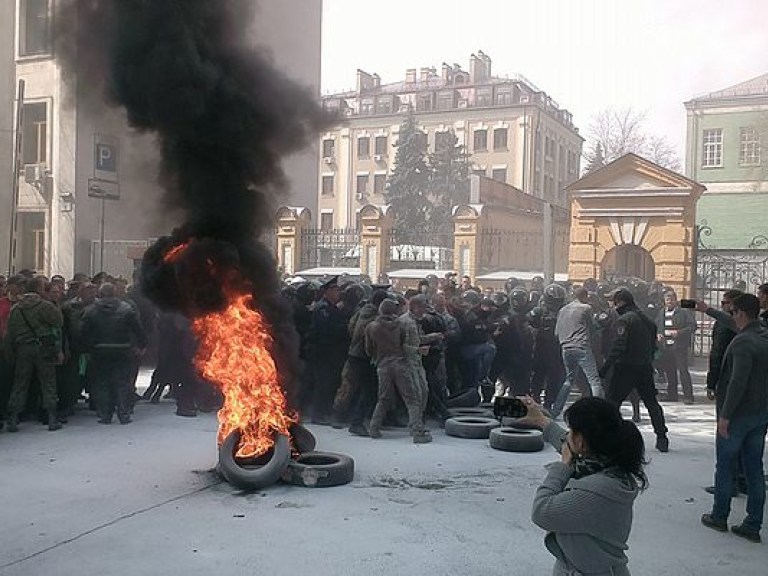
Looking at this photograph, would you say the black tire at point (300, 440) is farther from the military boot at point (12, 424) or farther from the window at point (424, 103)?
the window at point (424, 103)

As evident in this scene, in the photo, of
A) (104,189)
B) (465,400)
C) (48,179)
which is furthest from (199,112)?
(48,179)

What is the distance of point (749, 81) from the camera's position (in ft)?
118

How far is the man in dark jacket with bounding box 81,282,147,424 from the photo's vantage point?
983 centimetres

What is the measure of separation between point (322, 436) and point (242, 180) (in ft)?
11.9

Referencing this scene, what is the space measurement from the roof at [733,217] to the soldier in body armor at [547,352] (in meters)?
25.4

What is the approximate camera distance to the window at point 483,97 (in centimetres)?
5462

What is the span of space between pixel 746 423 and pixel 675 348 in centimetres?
682

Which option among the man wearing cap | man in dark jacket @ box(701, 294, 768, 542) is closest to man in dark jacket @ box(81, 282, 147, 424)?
the man wearing cap

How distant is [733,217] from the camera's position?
35000 mm

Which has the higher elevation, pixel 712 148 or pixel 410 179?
pixel 712 148

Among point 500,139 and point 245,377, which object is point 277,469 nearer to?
point 245,377

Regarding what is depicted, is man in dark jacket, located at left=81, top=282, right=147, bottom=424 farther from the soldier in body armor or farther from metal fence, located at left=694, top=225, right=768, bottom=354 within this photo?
metal fence, located at left=694, top=225, right=768, bottom=354

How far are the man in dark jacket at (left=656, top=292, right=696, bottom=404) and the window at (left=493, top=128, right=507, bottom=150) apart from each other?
4136cm

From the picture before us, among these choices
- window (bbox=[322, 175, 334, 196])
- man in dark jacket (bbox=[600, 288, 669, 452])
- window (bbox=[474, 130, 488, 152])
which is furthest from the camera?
window (bbox=[322, 175, 334, 196])
